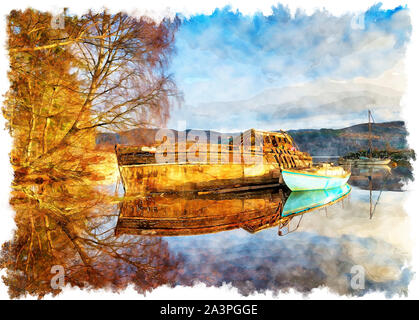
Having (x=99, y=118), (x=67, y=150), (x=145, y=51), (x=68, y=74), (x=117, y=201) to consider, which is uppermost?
(x=145, y=51)

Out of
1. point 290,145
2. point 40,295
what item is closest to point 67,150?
point 40,295

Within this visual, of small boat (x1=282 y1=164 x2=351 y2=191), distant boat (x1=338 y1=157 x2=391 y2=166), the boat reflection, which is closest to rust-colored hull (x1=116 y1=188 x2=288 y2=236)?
the boat reflection

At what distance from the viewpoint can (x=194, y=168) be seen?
10484 millimetres

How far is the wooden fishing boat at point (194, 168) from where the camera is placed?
381 inches

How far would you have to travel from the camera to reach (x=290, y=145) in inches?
630

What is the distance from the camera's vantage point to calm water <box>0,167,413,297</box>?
310 centimetres

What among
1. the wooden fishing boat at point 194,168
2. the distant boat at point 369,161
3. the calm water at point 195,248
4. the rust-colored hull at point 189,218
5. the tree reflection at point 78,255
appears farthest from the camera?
the distant boat at point 369,161

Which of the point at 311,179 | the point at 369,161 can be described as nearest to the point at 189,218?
the point at 311,179

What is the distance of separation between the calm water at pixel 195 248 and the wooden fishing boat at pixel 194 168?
3.11 metres

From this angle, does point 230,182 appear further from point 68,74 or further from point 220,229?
point 68,74

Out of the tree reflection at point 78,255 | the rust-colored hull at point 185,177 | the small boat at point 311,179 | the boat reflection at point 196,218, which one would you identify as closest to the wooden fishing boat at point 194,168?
the rust-colored hull at point 185,177

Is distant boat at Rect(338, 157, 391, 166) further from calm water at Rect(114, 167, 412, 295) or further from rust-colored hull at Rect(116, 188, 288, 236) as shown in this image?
rust-colored hull at Rect(116, 188, 288, 236)

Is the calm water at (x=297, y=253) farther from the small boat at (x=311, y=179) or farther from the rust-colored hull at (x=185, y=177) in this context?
the small boat at (x=311, y=179)

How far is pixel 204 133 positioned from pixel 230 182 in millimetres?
2744
